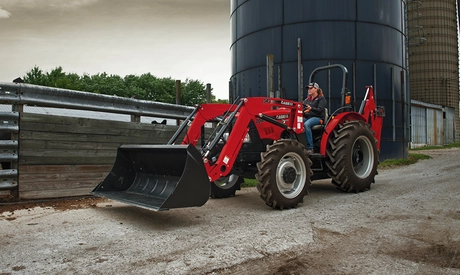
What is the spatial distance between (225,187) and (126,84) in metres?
43.3

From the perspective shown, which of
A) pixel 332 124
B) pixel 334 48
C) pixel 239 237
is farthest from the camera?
pixel 334 48

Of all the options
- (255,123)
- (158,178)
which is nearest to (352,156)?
(255,123)

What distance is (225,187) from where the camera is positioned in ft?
25.1

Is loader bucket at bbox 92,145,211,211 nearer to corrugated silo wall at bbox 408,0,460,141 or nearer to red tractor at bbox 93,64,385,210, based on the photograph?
red tractor at bbox 93,64,385,210

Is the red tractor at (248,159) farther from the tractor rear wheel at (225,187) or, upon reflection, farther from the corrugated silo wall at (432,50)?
the corrugated silo wall at (432,50)

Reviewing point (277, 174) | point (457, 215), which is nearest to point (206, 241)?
point (277, 174)

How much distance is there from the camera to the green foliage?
45.9 metres

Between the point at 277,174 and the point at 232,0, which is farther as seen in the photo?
the point at 232,0

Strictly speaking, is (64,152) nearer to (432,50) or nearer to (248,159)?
(248,159)

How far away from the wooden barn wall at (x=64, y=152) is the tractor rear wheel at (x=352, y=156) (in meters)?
3.80

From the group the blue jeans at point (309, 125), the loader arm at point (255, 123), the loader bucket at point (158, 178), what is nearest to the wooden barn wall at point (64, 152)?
the loader bucket at point (158, 178)

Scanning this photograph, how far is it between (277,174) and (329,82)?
27.7ft

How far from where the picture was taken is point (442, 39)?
117 ft

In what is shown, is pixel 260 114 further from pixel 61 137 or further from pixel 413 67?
pixel 413 67
